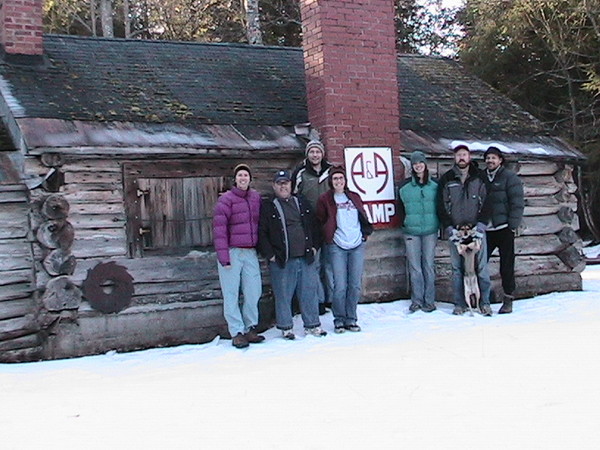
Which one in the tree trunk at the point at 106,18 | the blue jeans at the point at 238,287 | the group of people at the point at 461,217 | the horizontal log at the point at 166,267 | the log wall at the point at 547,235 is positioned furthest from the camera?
the tree trunk at the point at 106,18

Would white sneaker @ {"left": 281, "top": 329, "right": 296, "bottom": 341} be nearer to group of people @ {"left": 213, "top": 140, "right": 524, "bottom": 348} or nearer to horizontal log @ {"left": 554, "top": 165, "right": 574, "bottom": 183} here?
group of people @ {"left": 213, "top": 140, "right": 524, "bottom": 348}

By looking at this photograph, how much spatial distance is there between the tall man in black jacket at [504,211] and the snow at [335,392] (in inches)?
32.1

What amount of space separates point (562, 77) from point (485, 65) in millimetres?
2127

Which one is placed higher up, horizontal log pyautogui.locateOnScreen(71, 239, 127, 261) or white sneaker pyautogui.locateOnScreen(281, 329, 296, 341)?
horizontal log pyautogui.locateOnScreen(71, 239, 127, 261)

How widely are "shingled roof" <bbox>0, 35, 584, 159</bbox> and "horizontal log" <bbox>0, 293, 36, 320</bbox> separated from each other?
6.21 feet

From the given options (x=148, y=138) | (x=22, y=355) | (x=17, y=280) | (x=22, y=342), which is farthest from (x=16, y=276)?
(x=148, y=138)

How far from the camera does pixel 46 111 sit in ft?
24.6

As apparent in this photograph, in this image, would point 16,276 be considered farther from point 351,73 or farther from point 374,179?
point 351,73

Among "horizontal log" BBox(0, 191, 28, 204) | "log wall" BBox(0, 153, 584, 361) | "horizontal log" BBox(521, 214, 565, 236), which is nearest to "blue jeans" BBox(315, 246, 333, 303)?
"log wall" BBox(0, 153, 584, 361)

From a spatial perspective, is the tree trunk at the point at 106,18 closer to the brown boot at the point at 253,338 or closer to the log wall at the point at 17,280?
the log wall at the point at 17,280

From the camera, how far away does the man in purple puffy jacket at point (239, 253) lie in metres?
7.07

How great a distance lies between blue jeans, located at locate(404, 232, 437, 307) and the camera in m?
8.36

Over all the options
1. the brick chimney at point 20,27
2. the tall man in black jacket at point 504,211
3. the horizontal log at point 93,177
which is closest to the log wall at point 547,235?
the tall man in black jacket at point 504,211

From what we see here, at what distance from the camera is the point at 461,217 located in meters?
8.08
